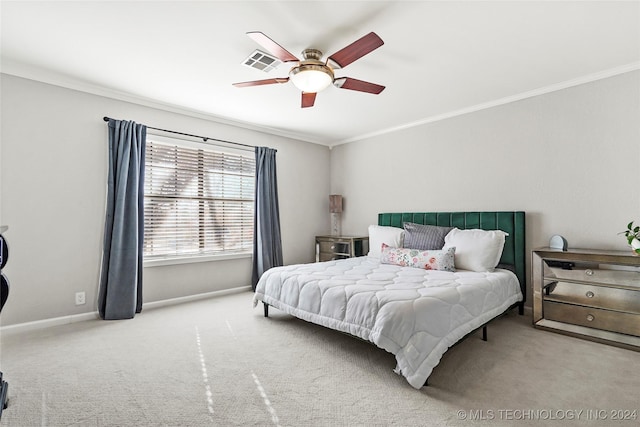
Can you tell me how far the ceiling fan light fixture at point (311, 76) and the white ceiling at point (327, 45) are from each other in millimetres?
221

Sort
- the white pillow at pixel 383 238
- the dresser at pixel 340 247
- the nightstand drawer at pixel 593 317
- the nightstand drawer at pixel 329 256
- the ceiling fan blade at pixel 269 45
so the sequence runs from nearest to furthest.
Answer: the ceiling fan blade at pixel 269 45
the nightstand drawer at pixel 593 317
the white pillow at pixel 383 238
the dresser at pixel 340 247
the nightstand drawer at pixel 329 256

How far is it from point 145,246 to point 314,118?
2.71m

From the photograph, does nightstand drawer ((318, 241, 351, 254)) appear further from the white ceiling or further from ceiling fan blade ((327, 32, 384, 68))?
ceiling fan blade ((327, 32, 384, 68))

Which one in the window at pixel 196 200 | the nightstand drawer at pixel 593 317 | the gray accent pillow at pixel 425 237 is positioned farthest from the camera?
the window at pixel 196 200

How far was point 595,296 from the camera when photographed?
2.69 meters

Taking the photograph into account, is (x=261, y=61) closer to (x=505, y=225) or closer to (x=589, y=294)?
(x=505, y=225)

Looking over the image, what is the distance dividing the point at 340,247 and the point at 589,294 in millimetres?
3067

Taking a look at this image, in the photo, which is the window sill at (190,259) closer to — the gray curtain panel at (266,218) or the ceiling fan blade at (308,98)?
the gray curtain panel at (266,218)

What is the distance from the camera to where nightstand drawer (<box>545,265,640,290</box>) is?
2.54 m

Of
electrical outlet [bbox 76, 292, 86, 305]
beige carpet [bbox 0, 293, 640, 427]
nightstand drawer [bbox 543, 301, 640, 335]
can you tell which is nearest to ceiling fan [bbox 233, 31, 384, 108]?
beige carpet [bbox 0, 293, 640, 427]

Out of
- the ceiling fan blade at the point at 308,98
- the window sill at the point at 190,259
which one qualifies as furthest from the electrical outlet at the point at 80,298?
the ceiling fan blade at the point at 308,98

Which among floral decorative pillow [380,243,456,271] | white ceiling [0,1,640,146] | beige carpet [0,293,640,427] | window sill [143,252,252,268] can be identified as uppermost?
white ceiling [0,1,640,146]

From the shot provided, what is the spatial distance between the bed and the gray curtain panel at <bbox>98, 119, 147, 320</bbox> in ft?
4.67

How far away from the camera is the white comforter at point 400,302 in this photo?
199 cm
